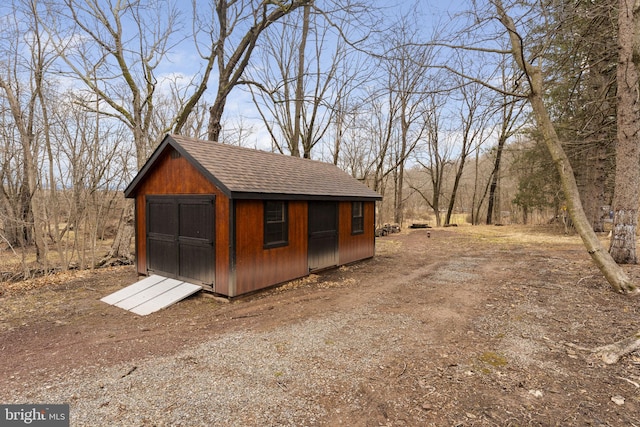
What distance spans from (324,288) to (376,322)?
2272 millimetres

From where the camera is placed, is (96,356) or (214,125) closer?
(96,356)

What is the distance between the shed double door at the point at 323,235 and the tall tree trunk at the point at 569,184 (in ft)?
16.3

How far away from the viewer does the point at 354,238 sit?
941 cm

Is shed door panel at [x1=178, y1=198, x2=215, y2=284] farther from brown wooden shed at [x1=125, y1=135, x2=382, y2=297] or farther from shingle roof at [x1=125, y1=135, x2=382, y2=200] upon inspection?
shingle roof at [x1=125, y1=135, x2=382, y2=200]

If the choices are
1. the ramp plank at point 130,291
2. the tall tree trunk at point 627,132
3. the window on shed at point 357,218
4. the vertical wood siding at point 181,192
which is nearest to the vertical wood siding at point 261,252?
the vertical wood siding at point 181,192

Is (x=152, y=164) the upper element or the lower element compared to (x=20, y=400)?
upper

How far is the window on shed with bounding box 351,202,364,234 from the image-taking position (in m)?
9.36

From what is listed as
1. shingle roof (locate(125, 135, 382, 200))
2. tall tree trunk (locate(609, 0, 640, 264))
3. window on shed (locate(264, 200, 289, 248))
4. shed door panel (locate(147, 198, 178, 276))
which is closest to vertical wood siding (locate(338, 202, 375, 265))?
shingle roof (locate(125, 135, 382, 200))

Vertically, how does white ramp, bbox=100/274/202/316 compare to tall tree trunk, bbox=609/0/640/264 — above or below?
below

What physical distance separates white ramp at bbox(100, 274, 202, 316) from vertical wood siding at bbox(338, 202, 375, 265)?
425 centimetres

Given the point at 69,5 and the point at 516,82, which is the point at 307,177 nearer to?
the point at 516,82

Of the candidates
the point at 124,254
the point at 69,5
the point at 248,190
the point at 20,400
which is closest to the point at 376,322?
the point at 248,190

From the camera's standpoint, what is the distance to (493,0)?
572 cm

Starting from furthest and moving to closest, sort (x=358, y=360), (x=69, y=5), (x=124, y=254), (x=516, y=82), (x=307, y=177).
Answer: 1. (x=124, y=254)
2. (x=69, y=5)
3. (x=307, y=177)
4. (x=516, y=82)
5. (x=358, y=360)
